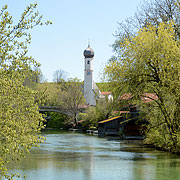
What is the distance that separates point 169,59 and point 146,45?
4.89 feet

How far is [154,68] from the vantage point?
21.8 metres

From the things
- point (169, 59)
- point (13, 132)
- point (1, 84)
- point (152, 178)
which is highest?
point (169, 59)

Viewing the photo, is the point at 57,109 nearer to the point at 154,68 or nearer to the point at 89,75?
the point at 89,75

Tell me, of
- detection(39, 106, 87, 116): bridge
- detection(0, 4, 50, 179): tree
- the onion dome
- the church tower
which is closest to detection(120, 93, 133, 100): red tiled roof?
detection(0, 4, 50, 179): tree

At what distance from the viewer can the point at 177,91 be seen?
21109mm

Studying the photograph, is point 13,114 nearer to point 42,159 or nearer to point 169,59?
point 42,159

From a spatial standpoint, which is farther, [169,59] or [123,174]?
[169,59]

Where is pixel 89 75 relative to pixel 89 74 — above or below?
below

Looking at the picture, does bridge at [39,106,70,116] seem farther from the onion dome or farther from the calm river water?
the calm river water

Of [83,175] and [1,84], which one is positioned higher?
[1,84]

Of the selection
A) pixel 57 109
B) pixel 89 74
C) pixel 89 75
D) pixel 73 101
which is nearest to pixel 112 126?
pixel 73 101

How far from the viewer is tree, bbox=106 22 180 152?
2119 centimetres

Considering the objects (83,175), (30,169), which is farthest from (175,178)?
(30,169)

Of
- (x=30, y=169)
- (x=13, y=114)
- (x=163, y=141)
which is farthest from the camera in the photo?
(x=163, y=141)
